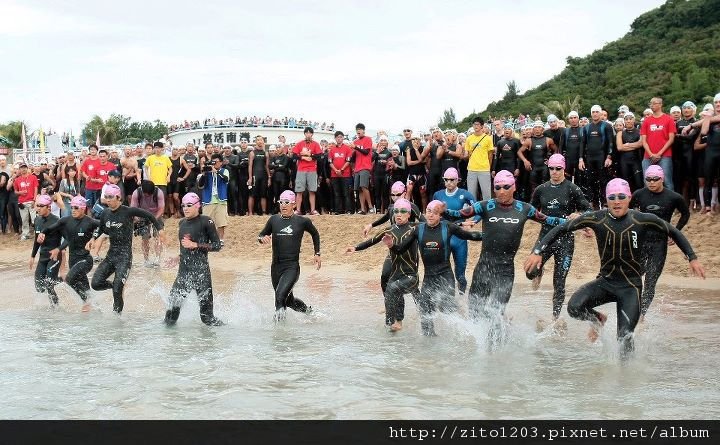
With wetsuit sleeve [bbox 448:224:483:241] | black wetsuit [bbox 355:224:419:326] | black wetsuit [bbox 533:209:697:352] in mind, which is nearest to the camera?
black wetsuit [bbox 533:209:697:352]

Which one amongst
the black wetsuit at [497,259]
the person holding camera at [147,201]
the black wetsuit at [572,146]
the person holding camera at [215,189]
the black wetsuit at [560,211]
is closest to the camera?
the black wetsuit at [497,259]

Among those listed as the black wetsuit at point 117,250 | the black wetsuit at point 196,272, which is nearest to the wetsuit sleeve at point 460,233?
the black wetsuit at point 196,272

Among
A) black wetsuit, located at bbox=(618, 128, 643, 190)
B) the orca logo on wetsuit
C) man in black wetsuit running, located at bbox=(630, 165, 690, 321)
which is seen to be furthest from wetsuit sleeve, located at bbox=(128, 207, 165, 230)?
black wetsuit, located at bbox=(618, 128, 643, 190)

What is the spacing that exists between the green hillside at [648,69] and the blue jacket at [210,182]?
30.6m

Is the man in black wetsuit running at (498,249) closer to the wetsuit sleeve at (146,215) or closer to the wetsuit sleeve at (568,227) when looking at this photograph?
the wetsuit sleeve at (568,227)

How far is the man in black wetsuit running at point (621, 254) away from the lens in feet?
25.4

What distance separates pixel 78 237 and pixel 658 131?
10.2 metres

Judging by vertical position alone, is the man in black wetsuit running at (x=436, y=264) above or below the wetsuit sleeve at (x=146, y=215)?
below

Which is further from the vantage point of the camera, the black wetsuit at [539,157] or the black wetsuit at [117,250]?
the black wetsuit at [539,157]

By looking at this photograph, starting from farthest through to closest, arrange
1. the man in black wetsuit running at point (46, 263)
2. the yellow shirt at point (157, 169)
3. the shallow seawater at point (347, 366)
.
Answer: the yellow shirt at point (157, 169)
the man in black wetsuit running at point (46, 263)
the shallow seawater at point (347, 366)

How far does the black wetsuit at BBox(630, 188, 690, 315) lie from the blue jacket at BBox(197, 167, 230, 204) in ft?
32.2

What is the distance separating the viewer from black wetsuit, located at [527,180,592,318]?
382 inches

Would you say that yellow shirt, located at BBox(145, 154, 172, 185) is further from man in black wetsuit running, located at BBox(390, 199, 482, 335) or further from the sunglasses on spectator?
the sunglasses on spectator

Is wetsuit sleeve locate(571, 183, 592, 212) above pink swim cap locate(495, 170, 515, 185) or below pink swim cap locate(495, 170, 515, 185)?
below
